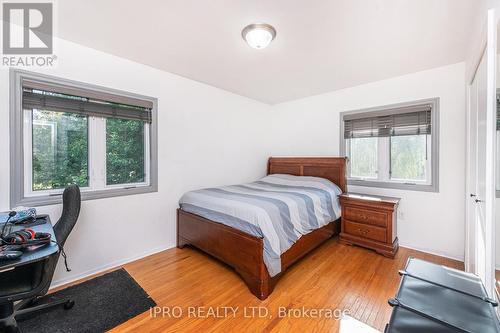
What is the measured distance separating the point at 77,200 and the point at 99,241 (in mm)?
876

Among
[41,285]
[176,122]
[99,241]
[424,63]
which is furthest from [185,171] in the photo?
[424,63]

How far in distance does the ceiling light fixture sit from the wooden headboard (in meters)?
2.13

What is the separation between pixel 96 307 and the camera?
182cm

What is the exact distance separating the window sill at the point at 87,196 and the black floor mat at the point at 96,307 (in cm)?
83

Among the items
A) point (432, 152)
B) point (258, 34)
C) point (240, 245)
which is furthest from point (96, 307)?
point (432, 152)

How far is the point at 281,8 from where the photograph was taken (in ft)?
5.58

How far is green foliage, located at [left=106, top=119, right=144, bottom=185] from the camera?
2.56 m

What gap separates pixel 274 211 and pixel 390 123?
228 centimetres

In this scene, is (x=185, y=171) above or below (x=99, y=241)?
above

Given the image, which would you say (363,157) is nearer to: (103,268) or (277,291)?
(277,291)

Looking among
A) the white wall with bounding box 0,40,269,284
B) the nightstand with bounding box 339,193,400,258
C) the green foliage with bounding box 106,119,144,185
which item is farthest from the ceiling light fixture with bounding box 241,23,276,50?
the nightstand with bounding box 339,193,400,258

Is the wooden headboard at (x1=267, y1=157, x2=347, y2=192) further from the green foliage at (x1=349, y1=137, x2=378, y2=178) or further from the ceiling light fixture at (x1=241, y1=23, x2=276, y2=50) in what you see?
the ceiling light fixture at (x1=241, y1=23, x2=276, y2=50)

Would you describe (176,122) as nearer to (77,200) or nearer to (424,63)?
(77,200)

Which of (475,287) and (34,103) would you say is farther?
(34,103)
